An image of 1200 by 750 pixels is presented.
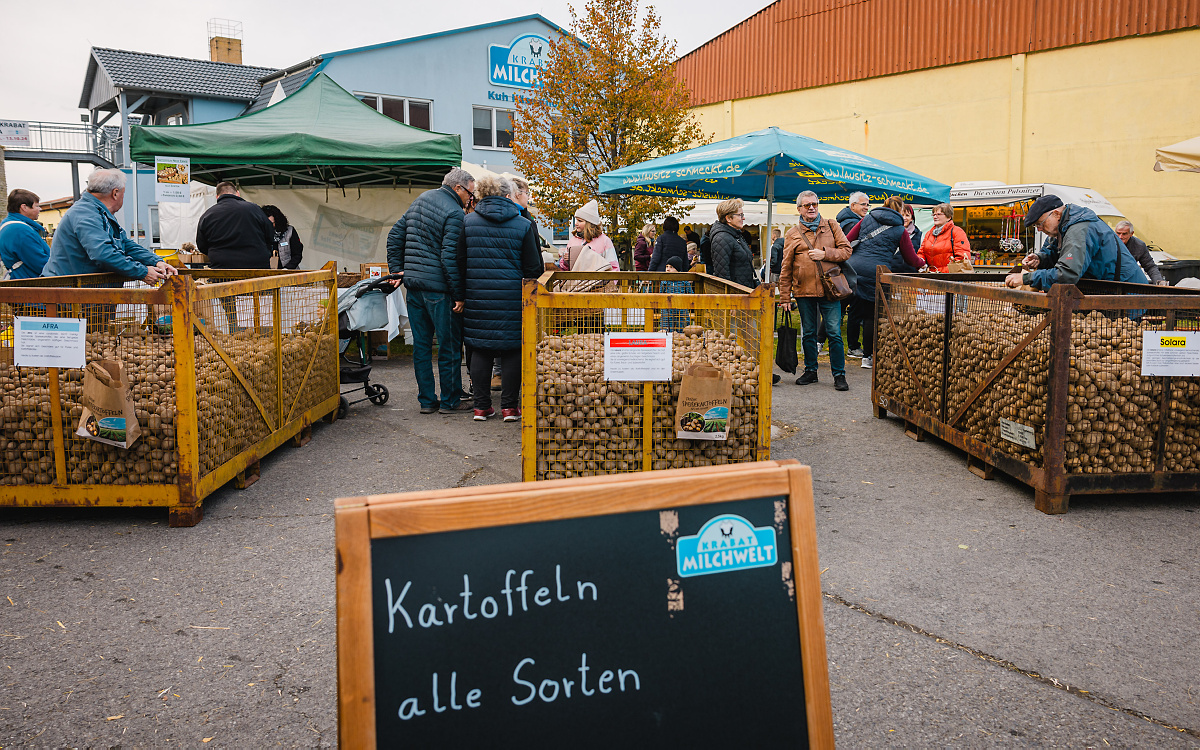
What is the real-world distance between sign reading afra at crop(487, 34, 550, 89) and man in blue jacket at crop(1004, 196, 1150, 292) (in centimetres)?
2157

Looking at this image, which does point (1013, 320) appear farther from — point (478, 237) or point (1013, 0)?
point (1013, 0)

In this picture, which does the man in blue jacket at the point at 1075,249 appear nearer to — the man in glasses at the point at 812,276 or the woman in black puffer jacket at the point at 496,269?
the man in glasses at the point at 812,276

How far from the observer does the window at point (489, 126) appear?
25.6 m

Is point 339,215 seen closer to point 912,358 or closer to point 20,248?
point 20,248

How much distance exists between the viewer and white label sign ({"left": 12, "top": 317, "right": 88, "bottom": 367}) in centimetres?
448

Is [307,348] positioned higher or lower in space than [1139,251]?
lower

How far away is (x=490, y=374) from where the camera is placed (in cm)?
729

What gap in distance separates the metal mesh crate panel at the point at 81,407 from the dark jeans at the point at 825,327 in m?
6.67

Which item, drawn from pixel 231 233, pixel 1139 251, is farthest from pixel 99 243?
pixel 1139 251

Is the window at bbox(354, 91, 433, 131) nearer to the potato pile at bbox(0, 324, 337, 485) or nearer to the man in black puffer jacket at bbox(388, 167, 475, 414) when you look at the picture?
the man in black puffer jacket at bbox(388, 167, 475, 414)

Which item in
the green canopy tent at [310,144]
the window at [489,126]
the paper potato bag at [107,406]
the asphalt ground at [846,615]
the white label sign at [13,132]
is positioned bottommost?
the asphalt ground at [846,615]

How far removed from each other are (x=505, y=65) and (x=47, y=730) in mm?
25595

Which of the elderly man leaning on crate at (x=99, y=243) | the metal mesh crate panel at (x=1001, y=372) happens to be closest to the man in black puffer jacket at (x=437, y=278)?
the elderly man leaning on crate at (x=99, y=243)

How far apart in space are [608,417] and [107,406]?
106 inches
